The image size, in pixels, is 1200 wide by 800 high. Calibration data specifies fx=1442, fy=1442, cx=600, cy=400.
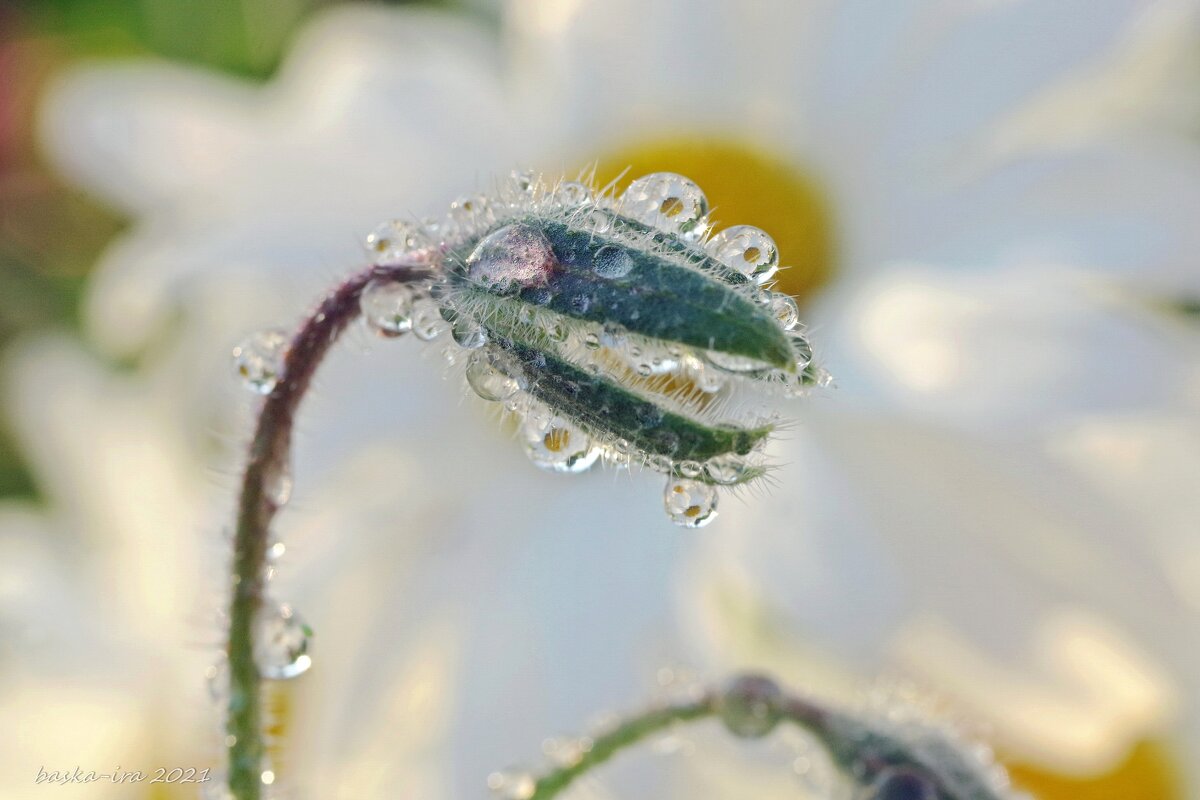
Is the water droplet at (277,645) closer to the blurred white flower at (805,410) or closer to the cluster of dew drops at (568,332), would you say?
the cluster of dew drops at (568,332)

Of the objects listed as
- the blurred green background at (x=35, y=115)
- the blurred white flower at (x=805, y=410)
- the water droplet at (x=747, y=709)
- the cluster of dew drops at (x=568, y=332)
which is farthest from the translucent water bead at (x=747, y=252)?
the blurred green background at (x=35, y=115)

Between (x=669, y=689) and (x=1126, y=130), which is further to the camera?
(x=1126, y=130)

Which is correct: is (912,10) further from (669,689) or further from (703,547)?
(669,689)

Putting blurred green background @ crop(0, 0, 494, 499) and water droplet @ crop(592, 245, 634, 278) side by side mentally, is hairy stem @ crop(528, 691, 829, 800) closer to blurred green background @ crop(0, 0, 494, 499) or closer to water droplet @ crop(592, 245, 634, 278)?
water droplet @ crop(592, 245, 634, 278)

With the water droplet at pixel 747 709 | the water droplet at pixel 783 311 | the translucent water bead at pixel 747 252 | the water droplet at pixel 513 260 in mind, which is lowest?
the water droplet at pixel 747 709

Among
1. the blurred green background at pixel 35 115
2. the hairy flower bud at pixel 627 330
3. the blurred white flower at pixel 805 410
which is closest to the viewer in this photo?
the hairy flower bud at pixel 627 330

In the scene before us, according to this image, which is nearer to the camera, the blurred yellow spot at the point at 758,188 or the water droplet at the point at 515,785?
the water droplet at the point at 515,785

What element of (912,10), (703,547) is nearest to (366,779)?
(703,547)
